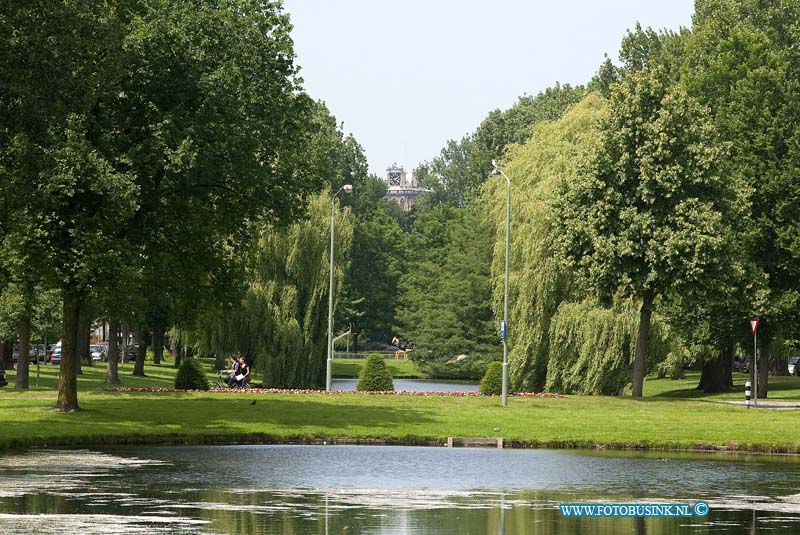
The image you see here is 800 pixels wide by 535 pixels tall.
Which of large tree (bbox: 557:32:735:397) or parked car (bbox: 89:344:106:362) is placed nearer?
large tree (bbox: 557:32:735:397)

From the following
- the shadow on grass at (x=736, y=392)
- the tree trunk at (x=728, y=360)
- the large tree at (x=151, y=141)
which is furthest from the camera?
the tree trunk at (x=728, y=360)

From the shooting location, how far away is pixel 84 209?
38.2 meters

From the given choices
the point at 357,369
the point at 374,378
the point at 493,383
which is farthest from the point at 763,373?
the point at 357,369

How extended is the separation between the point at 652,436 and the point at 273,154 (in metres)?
14.7

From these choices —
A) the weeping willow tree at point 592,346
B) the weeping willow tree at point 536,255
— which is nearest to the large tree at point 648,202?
the weeping willow tree at point 536,255

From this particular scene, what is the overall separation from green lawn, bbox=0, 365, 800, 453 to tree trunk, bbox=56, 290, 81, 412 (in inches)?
24.3

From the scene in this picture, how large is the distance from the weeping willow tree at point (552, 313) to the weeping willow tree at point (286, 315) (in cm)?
934

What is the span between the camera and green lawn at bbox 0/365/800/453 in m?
35.8

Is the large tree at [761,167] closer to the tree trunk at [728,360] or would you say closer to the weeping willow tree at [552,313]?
the tree trunk at [728,360]

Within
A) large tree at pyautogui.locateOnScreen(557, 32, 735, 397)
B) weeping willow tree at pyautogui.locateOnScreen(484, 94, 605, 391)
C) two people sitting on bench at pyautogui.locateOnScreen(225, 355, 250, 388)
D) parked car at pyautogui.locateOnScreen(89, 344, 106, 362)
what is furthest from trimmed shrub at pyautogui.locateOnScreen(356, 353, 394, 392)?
parked car at pyautogui.locateOnScreen(89, 344, 106, 362)

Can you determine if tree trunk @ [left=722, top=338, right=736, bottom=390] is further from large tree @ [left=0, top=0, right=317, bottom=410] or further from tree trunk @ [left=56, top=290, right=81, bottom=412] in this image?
tree trunk @ [left=56, top=290, right=81, bottom=412]

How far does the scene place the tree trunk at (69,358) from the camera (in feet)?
132

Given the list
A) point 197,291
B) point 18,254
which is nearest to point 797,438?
point 197,291

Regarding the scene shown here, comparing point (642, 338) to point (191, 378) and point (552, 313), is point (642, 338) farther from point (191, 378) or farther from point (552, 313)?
point (191, 378)
